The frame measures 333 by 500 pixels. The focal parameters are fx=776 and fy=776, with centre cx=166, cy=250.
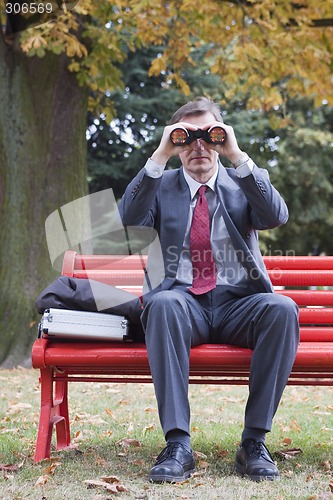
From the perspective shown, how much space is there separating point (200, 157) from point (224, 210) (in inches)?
11.8

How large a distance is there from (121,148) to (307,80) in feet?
19.2

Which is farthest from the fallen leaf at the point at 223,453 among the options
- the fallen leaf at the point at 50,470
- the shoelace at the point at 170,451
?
the fallen leaf at the point at 50,470

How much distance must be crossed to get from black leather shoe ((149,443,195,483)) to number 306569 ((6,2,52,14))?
6.21 metres

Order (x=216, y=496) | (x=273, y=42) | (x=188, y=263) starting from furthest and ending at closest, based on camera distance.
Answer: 1. (x=273, y=42)
2. (x=188, y=263)
3. (x=216, y=496)

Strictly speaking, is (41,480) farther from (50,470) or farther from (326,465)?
(326,465)

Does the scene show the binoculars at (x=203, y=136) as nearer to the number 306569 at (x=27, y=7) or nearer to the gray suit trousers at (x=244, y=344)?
the gray suit trousers at (x=244, y=344)

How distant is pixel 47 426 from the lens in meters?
3.48

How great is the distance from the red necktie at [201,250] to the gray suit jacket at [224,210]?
0.05 metres

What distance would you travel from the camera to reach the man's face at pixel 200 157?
148 inches

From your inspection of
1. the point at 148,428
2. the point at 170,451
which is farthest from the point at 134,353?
the point at 148,428

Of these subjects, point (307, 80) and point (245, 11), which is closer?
point (245, 11)

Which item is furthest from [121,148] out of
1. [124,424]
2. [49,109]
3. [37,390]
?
[124,424]

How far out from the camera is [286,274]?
3.97 metres

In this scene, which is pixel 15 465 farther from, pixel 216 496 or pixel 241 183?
pixel 241 183
